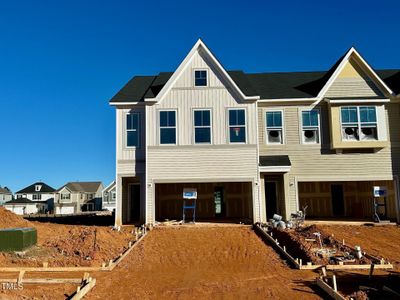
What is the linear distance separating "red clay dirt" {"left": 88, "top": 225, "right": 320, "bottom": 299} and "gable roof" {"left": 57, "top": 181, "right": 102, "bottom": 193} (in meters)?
62.4

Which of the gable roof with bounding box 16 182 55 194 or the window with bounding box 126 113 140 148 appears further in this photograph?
the gable roof with bounding box 16 182 55 194

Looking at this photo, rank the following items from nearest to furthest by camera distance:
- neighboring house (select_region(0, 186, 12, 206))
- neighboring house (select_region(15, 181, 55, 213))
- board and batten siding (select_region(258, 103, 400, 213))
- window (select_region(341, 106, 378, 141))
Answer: window (select_region(341, 106, 378, 141)) < board and batten siding (select_region(258, 103, 400, 213)) < neighboring house (select_region(15, 181, 55, 213)) < neighboring house (select_region(0, 186, 12, 206))

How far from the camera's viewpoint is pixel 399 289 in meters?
9.02

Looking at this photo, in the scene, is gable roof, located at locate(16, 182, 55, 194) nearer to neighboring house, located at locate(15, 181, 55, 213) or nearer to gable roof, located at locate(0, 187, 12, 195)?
neighboring house, located at locate(15, 181, 55, 213)

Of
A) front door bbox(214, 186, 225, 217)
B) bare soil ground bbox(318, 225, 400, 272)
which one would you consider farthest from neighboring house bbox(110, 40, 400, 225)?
bare soil ground bbox(318, 225, 400, 272)

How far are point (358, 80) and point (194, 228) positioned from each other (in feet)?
41.1

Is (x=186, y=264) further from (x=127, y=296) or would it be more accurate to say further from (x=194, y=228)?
(x=194, y=228)

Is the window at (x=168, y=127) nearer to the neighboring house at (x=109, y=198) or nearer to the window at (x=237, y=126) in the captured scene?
the window at (x=237, y=126)

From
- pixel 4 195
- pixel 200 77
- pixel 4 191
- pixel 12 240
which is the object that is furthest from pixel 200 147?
pixel 4 191

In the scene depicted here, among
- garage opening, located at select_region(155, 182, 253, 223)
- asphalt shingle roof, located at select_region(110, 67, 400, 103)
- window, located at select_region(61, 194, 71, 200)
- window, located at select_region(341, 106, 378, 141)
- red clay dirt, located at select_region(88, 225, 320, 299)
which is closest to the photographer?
red clay dirt, located at select_region(88, 225, 320, 299)

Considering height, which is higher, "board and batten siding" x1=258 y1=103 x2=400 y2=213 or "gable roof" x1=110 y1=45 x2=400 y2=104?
"gable roof" x1=110 y1=45 x2=400 y2=104

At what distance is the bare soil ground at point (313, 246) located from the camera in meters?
12.9

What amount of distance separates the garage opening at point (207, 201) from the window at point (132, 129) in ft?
11.4

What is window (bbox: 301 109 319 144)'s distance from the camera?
21.4 m
